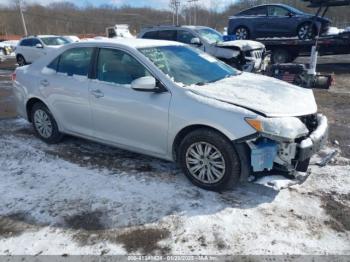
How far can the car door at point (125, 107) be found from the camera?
13.3ft

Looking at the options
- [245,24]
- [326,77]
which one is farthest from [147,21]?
[326,77]

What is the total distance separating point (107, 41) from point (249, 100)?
218cm

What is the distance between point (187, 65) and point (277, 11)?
11.2 metres

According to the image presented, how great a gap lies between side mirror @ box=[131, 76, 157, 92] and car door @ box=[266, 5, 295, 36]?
11.8m

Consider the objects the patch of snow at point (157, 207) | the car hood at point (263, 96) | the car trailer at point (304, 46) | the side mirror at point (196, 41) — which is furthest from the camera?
the car trailer at point (304, 46)

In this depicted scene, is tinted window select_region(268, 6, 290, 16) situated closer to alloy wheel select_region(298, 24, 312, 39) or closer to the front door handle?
alloy wheel select_region(298, 24, 312, 39)

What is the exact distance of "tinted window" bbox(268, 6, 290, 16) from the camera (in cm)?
1405

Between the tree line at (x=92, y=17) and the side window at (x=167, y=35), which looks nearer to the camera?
the side window at (x=167, y=35)

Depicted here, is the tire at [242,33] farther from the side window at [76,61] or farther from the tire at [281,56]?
the side window at [76,61]

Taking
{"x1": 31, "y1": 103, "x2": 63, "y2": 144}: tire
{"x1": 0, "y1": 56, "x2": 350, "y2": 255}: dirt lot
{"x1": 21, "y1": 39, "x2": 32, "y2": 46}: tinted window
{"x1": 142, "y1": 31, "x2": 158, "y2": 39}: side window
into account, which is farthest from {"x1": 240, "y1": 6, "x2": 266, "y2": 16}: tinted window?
{"x1": 31, "y1": 103, "x2": 63, "y2": 144}: tire

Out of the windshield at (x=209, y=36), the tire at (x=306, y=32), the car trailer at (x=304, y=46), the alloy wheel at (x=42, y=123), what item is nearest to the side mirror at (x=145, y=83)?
the alloy wheel at (x=42, y=123)

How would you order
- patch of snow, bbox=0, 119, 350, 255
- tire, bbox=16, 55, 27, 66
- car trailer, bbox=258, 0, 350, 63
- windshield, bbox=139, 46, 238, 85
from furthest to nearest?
tire, bbox=16, 55, 27, 66 < car trailer, bbox=258, 0, 350, 63 < windshield, bbox=139, 46, 238, 85 < patch of snow, bbox=0, 119, 350, 255

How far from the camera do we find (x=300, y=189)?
397 cm

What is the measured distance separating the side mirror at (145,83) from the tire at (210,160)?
0.71m
